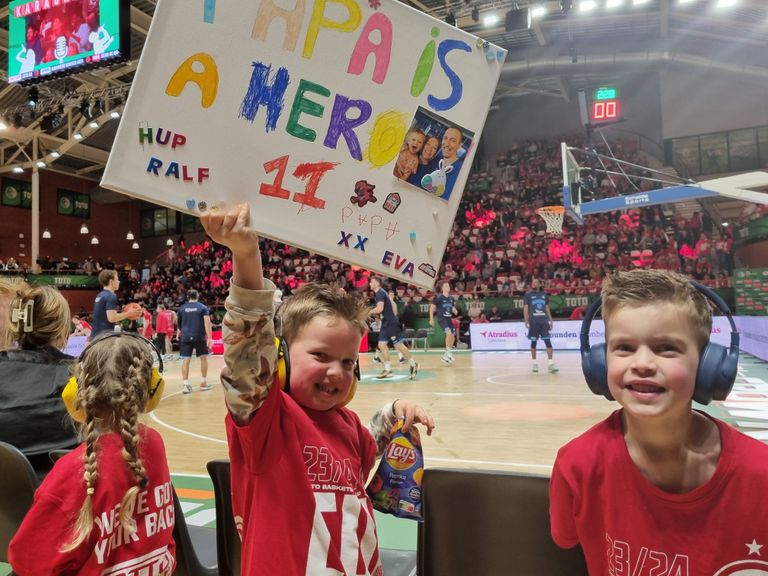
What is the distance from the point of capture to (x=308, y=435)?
1.30 m

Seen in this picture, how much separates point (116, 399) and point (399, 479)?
31.6 inches

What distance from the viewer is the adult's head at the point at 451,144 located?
1.40 metres

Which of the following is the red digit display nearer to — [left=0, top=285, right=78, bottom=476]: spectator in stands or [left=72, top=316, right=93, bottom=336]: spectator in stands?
[left=0, top=285, right=78, bottom=476]: spectator in stands

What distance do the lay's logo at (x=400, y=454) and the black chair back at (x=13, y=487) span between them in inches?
46.8

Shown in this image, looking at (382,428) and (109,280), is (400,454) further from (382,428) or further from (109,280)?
(109,280)

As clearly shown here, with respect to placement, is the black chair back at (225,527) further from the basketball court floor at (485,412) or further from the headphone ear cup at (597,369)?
the basketball court floor at (485,412)

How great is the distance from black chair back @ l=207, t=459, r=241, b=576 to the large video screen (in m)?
6.17

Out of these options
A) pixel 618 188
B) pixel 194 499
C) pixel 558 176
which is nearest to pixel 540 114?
pixel 558 176

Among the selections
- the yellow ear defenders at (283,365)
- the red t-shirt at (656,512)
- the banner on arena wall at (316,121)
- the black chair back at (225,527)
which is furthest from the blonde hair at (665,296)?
the black chair back at (225,527)

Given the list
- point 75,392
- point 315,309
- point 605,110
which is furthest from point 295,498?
point 605,110

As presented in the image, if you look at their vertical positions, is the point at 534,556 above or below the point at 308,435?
below

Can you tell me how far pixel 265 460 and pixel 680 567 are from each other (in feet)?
2.86

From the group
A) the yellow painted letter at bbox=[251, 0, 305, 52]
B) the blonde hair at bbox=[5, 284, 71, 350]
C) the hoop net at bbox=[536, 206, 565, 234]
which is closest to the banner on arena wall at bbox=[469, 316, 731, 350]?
the hoop net at bbox=[536, 206, 565, 234]

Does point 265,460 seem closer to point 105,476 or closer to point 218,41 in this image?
point 105,476
